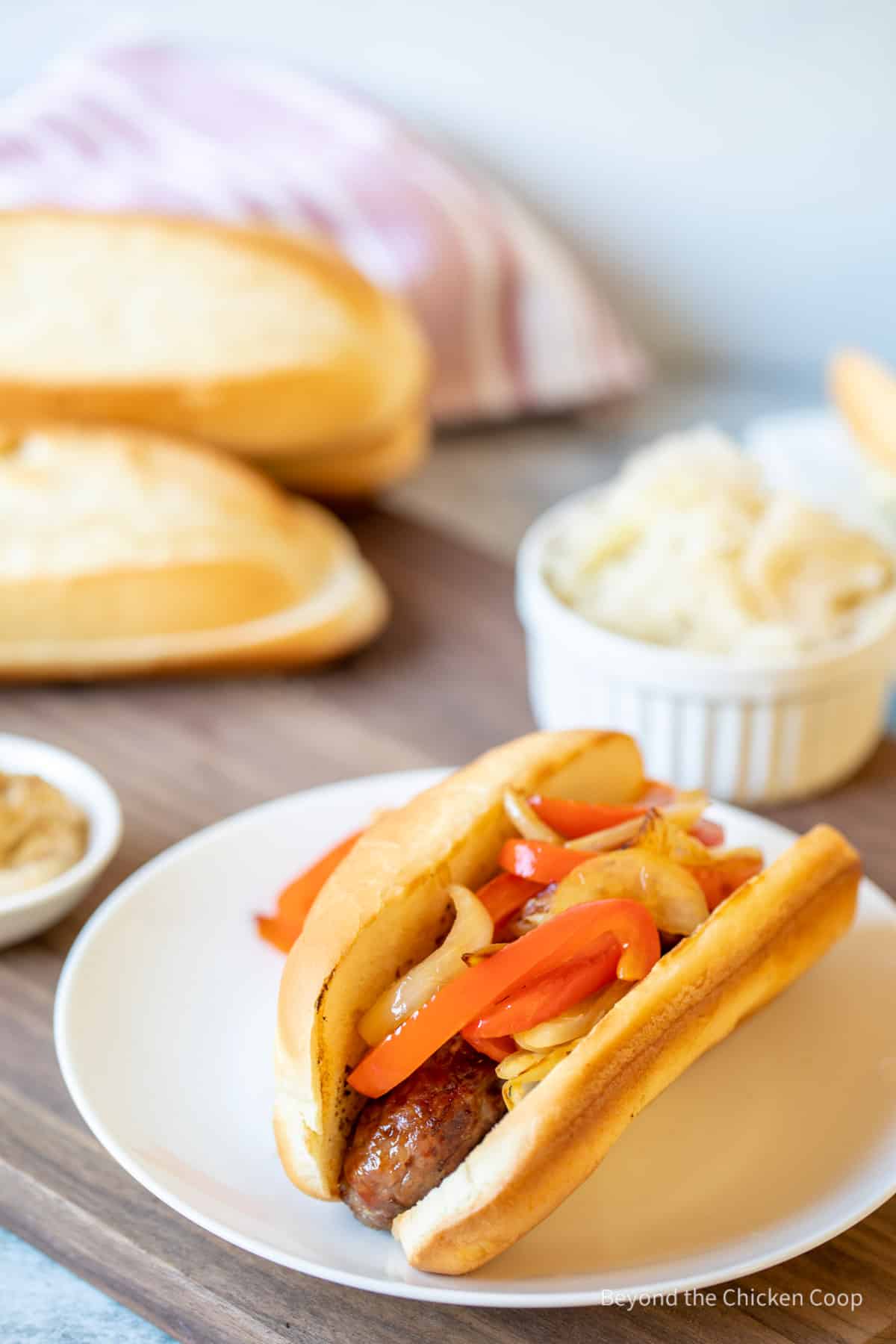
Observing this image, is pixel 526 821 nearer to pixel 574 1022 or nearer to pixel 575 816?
pixel 575 816

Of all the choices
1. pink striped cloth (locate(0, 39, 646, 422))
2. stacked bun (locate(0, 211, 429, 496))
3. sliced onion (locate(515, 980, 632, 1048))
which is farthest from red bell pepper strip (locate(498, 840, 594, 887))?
pink striped cloth (locate(0, 39, 646, 422))

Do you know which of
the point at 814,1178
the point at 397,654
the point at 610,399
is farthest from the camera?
the point at 610,399

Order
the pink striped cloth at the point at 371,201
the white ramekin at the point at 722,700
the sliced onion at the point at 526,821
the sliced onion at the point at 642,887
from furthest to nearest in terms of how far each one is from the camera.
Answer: the pink striped cloth at the point at 371,201 < the white ramekin at the point at 722,700 < the sliced onion at the point at 526,821 < the sliced onion at the point at 642,887

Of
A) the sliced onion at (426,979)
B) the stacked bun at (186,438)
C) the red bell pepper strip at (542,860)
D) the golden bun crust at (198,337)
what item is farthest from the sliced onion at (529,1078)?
the golden bun crust at (198,337)

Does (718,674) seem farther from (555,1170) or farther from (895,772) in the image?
(555,1170)

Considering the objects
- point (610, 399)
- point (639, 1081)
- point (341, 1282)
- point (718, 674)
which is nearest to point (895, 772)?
point (718, 674)

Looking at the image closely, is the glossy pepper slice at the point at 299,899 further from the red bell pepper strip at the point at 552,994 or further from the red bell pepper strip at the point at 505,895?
the red bell pepper strip at the point at 552,994

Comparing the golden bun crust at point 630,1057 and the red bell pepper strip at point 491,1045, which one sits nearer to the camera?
the golden bun crust at point 630,1057

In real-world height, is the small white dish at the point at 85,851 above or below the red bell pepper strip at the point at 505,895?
below
